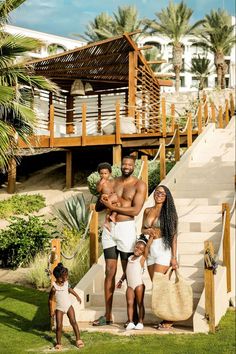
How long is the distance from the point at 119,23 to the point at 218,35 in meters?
7.62

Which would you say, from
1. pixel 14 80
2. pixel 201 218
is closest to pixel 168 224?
pixel 201 218

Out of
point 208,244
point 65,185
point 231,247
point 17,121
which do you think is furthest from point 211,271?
point 65,185

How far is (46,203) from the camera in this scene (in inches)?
725

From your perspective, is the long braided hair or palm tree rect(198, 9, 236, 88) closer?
the long braided hair

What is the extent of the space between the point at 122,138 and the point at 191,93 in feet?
56.9

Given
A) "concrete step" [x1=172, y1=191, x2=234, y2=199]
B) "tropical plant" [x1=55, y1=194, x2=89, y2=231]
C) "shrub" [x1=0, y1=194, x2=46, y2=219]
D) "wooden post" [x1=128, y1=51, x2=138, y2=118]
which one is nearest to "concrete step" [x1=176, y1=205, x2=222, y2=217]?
"concrete step" [x1=172, y1=191, x2=234, y2=199]

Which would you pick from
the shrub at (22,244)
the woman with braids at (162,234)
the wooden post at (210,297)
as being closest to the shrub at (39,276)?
the shrub at (22,244)

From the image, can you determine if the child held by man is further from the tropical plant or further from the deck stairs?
the tropical plant

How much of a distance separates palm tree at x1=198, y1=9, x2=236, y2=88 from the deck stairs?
28.6 metres

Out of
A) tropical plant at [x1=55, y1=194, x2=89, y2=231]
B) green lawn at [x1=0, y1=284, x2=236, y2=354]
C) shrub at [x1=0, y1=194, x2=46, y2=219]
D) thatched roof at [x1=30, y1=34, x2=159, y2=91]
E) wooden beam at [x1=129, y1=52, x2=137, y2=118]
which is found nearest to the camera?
green lawn at [x1=0, y1=284, x2=236, y2=354]

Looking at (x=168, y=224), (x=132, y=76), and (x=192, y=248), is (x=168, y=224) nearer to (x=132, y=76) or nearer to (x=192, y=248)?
(x=192, y=248)

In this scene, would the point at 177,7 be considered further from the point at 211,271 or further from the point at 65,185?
the point at 211,271

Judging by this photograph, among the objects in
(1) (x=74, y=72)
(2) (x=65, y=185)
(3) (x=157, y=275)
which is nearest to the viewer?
(3) (x=157, y=275)

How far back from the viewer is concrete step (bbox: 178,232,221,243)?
9391 mm
